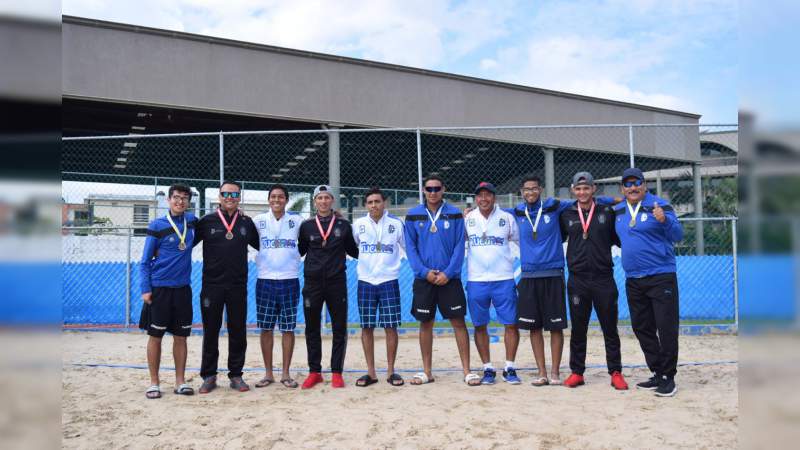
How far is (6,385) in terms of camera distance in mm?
860

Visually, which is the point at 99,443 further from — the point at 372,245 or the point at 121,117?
the point at 121,117

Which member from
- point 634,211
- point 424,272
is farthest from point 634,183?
point 424,272

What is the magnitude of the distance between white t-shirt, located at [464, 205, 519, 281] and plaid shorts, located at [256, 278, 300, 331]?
179 cm

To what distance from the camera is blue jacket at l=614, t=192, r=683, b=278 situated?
5.03 metres

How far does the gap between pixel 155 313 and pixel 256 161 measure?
1302 centimetres

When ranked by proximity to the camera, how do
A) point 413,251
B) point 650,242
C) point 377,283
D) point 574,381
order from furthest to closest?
point 413,251
point 377,283
point 574,381
point 650,242

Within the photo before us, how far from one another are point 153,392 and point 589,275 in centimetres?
416

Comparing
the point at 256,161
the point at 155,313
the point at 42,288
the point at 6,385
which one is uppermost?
the point at 256,161

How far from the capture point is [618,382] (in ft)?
17.1

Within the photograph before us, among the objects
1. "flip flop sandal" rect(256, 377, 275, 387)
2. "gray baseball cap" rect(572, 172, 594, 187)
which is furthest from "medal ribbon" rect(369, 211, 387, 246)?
"gray baseball cap" rect(572, 172, 594, 187)

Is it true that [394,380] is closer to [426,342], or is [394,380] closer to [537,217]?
[426,342]

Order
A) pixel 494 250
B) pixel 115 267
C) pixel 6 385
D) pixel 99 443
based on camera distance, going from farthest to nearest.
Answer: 1. pixel 115 267
2. pixel 494 250
3. pixel 99 443
4. pixel 6 385

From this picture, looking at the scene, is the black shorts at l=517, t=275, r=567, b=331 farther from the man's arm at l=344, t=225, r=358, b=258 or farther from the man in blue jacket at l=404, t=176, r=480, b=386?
the man's arm at l=344, t=225, r=358, b=258

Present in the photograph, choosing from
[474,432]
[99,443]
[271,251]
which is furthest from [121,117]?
[474,432]
